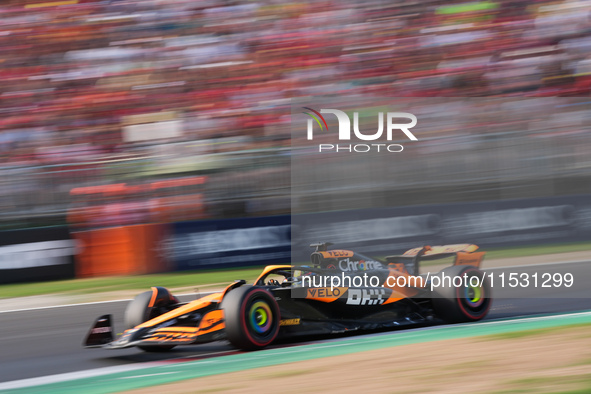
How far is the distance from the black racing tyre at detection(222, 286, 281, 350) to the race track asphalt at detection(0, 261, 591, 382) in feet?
1.18

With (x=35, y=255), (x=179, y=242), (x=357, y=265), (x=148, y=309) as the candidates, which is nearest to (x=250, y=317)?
(x=148, y=309)

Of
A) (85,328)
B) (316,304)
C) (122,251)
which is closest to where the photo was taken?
(316,304)

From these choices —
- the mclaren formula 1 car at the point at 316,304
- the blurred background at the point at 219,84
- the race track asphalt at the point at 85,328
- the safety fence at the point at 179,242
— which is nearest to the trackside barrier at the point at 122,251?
the safety fence at the point at 179,242

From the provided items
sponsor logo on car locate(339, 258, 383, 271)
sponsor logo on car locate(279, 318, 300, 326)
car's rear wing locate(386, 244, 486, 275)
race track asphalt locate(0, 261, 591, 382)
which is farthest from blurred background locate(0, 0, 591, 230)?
sponsor logo on car locate(279, 318, 300, 326)

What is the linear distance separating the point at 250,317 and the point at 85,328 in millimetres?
2583

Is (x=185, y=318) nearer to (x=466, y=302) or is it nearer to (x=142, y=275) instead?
(x=466, y=302)

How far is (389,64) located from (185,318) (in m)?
9.89

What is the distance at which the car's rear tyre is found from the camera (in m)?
5.64

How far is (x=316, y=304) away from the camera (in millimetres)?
5785

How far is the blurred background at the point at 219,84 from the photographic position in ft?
33.9

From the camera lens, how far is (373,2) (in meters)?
15.0

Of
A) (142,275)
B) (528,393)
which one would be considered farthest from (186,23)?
(528,393)

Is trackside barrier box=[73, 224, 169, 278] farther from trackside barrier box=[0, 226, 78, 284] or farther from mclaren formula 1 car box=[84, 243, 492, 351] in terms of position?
mclaren formula 1 car box=[84, 243, 492, 351]

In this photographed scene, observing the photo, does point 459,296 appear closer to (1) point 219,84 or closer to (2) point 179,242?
(2) point 179,242
